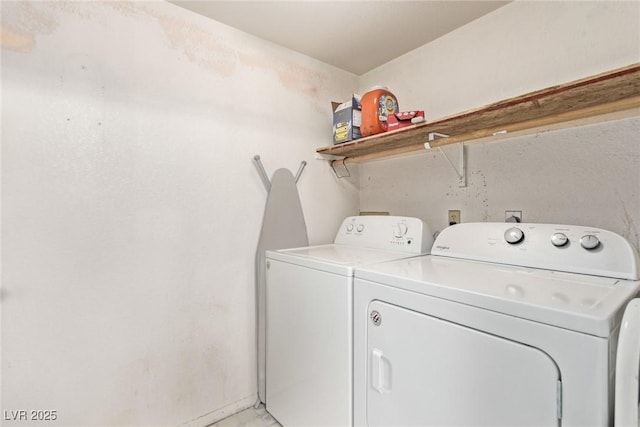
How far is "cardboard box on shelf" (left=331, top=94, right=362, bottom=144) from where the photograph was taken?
76.6 inches

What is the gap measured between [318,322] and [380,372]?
365 mm

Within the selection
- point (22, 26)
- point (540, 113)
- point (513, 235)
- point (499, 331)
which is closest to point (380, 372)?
point (499, 331)

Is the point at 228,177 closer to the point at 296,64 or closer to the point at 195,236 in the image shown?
the point at 195,236

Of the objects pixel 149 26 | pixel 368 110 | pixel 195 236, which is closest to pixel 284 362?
pixel 195 236

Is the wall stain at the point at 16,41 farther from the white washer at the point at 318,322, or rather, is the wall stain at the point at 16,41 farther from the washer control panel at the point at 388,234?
the washer control panel at the point at 388,234

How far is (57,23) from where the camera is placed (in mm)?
1307

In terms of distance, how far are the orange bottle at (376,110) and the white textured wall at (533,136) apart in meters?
0.32

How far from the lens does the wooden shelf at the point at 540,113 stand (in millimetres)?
1055

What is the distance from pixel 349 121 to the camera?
6.42ft

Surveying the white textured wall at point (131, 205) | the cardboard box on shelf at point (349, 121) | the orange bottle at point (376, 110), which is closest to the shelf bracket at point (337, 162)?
the cardboard box on shelf at point (349, 121)

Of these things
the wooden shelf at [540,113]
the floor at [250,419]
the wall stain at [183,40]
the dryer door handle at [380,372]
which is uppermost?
the wall stain at [183,40]

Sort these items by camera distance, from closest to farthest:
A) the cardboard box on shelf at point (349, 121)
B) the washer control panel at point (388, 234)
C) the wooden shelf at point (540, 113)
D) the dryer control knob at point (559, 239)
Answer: the wooden shelf at point (540, 113), the dryer control knob at point (559, 239), the washer control panel at point (388, 234), the cardboard box on shelf at point (349, 121)

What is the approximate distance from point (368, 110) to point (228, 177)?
925 millimetres

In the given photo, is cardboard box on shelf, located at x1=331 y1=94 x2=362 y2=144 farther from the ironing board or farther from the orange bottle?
the ironing board
